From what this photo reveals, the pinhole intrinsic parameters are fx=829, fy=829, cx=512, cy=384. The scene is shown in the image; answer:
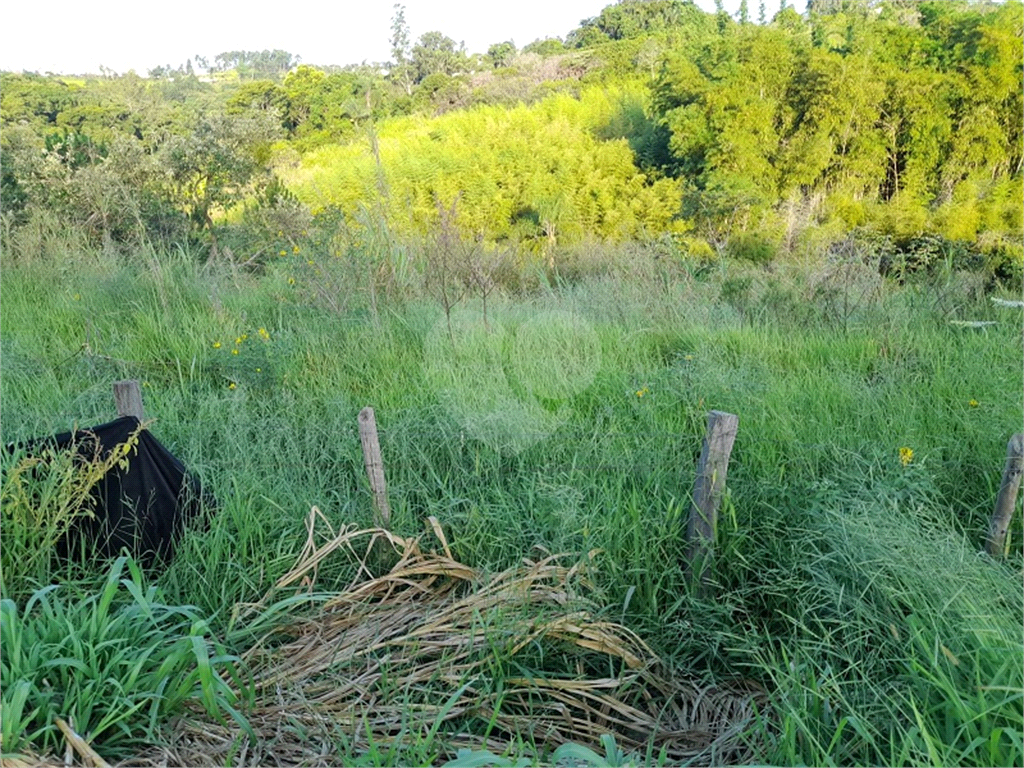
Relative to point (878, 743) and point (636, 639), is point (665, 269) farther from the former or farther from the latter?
point (878, 743)

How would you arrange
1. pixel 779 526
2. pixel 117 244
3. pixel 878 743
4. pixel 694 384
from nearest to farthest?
pixel 878 743 → pixel 779 526 → pixel 694 384 → pixel 117 244

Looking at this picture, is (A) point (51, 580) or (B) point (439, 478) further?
(B) point (439, 478)

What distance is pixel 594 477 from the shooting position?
3.08 meters

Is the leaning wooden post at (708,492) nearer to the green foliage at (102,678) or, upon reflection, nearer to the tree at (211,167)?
the green foliage at (102,678)

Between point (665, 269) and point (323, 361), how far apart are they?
297 cm

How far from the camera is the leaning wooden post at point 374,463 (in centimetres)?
274

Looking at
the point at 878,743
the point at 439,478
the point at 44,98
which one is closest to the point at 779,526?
the point at 878,743

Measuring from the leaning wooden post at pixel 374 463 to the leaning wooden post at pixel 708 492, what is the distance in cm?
104

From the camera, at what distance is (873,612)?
7.50ft

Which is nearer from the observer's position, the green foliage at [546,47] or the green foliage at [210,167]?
Answer: the green foliage at [210,167]

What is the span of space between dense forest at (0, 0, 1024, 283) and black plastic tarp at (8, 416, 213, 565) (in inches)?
156

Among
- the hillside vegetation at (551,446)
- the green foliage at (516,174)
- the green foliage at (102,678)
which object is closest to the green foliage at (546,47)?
the green foliage at (516,174)

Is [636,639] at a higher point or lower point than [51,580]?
lower

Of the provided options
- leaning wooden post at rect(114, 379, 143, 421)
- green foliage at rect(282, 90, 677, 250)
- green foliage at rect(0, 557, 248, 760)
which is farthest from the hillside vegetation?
leaning wooden post at rect(114, 379, 143, 421)
